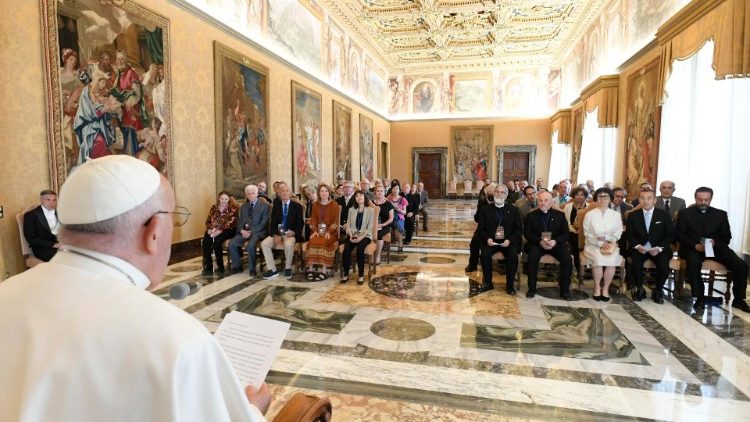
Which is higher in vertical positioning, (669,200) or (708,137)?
(708,137)

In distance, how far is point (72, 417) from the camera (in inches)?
33.6

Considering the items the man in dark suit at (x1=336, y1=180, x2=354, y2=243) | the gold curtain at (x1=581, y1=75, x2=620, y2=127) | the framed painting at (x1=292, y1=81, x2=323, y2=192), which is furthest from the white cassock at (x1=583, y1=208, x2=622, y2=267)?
the framed painting at (x1=292, y1=81, x2=323, y2=192)

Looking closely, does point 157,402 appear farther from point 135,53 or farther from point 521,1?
point 521,1

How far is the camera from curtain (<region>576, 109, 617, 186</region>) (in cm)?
1238

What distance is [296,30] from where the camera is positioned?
1234 cm

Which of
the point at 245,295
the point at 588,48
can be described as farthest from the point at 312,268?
the point at 588,48

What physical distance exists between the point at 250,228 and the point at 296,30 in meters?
7.73

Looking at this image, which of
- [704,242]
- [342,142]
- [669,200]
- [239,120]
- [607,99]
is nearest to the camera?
[704,242]

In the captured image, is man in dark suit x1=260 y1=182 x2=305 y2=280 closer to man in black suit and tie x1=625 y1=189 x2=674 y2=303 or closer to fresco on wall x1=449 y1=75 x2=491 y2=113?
man in black suit and tie x1=625 y1=189 x2=674 y2=303

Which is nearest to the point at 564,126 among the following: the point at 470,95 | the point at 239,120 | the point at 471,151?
the point at 471,151

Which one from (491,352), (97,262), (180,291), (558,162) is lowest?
(491,352)

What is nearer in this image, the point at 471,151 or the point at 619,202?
the point at 619,202

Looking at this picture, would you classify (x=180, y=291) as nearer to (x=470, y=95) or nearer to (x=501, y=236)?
(x=501, y=236)

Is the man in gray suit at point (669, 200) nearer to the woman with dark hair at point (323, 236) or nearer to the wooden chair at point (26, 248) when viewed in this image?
the woman with dark hair at point (323, 236)
